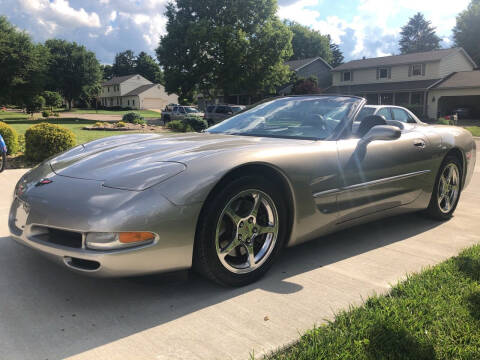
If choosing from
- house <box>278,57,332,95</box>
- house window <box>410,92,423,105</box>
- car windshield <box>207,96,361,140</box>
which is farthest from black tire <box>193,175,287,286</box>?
house <box>278,57,332,95</box>

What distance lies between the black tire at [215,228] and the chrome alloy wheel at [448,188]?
2465 mm

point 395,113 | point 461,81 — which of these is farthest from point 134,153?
point 461,81

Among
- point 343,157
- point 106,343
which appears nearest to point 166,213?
point 106,343

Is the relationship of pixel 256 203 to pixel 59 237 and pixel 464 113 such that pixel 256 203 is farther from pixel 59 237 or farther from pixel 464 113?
pixel 464 113

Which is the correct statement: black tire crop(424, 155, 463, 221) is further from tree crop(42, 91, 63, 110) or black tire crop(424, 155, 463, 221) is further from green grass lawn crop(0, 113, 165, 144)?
tree crop(42, 91, 63, 110)

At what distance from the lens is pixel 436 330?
2.28m

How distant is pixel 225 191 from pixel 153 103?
260 feet

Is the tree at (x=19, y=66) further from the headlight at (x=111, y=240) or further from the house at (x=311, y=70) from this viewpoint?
the headlight at (x=111, y=240)

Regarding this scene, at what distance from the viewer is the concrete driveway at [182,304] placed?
7.01 ft

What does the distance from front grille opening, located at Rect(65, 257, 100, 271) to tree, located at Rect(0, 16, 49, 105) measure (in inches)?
1522

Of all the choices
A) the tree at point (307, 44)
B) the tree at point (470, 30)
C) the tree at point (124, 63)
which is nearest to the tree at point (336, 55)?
the tree at point (307, 44)

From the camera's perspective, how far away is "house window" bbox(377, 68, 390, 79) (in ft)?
124

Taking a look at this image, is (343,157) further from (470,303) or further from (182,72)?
(182,72)

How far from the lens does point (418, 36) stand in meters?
78.7
